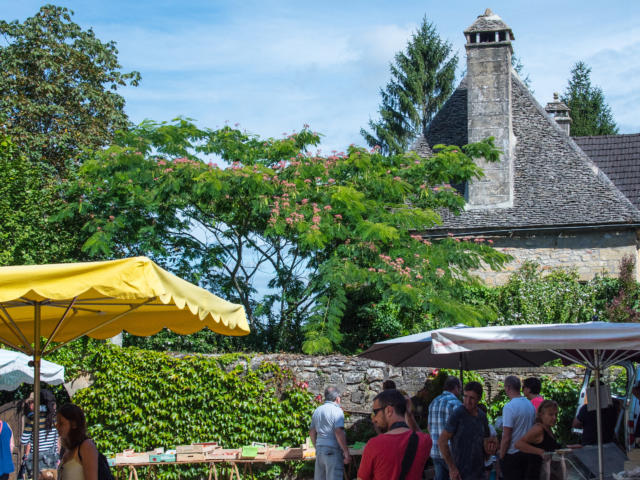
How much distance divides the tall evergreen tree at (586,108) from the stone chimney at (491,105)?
64.3 ft

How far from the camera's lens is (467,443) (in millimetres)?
7020

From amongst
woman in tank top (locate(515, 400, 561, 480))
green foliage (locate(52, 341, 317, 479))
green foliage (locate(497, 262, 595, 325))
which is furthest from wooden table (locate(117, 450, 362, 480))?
green foliage (locate(497, 262, 595, 325))

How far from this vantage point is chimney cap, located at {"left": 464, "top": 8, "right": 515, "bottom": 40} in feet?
67.5

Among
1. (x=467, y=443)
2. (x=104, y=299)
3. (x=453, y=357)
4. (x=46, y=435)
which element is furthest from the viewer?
(x=46, y=435)

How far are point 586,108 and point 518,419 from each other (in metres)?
35.9

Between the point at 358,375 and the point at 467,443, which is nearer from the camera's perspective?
the point at 467,443

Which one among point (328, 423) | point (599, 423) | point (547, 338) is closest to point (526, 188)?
point (328, 423)

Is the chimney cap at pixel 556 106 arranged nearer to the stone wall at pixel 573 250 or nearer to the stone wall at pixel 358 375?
the stone wall at pixel 573 250

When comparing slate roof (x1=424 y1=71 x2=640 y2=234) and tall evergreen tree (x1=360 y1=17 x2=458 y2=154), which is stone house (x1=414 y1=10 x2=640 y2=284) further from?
tall evergreen tree (x1=360 y1=17 x2=458 y2=154)

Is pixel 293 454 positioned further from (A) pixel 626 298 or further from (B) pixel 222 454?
(A) pixel 626 298

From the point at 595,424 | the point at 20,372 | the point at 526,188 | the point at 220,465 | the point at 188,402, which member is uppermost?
the point at 526,188

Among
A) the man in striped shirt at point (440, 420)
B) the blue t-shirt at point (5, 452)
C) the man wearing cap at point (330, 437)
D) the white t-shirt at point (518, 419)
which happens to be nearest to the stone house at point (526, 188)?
the man wearing cap at point (330, 437)

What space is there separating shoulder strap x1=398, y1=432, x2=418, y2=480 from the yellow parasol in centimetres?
164

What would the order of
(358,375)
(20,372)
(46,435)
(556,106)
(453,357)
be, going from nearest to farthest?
(453,357), (20,372), (46,435), (358,375), (556,106)
